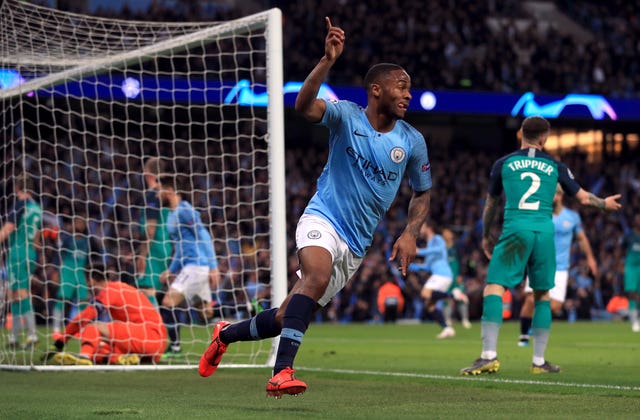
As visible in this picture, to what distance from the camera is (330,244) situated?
6082 millimetres

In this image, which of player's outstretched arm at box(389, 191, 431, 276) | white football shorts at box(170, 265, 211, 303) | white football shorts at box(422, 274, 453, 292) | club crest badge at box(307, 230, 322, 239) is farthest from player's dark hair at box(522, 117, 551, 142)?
white football shorts at box(422, 274, 453, 292)

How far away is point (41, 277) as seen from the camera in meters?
18.2

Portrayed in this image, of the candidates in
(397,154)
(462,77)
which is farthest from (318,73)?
(462,77)

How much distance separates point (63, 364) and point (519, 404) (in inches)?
216

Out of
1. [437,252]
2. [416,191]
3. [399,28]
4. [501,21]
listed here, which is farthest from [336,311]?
[416,191]

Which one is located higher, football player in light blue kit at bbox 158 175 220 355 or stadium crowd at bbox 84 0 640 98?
stadium crowd at bbox 84 0 640 98

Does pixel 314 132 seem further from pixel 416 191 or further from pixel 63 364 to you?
pixel 416 191

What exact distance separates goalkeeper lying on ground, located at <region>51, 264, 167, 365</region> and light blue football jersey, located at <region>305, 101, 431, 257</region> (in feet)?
15.3

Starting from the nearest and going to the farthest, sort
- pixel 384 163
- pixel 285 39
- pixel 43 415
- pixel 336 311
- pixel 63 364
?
pixel 43 415 < pixel 384 163 < pixel 63 364 < pixel 336 311 < pixel 285 39

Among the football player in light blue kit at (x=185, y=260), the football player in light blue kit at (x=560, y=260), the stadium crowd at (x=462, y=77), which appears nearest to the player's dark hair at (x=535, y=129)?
the football player in light blue kit at (x=185, y=260)

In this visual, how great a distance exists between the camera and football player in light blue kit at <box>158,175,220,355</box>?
11.5 metres

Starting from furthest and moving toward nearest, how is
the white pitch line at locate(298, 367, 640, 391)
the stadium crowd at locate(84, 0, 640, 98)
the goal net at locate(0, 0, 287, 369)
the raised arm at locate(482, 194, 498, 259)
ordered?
the stadium crowd at locate(84, 0, 640, 98) < the goal net at locate(0, 0, 287, 369) < the raised arm at locate(482, 194, 498, 259) < the white pitch line at locate(298, 367, 640, 391)

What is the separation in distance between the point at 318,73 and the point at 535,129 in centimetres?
390

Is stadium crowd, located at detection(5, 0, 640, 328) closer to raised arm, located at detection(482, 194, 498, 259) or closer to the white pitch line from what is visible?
the white pitch line
